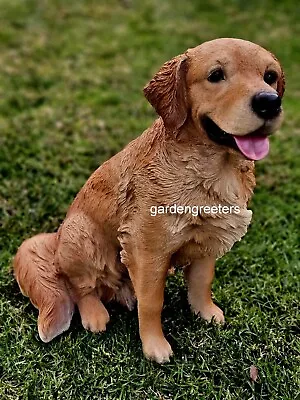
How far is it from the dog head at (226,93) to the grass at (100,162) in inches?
42.5

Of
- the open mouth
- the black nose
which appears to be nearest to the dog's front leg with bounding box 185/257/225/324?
the open mouth

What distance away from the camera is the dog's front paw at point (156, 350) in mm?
2756

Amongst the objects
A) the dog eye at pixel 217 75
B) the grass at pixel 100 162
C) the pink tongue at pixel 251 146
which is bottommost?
the grass at pixel 100 162

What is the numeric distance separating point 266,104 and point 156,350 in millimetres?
1231

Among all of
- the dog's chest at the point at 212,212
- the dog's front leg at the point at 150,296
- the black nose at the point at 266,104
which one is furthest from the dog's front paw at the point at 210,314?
the black nose at the point at 266,104

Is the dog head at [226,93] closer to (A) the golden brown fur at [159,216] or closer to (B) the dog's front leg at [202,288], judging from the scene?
(A) the golden brown fur at [159,216]

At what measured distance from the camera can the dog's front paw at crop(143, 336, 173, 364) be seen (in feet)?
9.04

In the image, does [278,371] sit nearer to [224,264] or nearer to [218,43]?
[224,264]

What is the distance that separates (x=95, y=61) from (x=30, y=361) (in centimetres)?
385

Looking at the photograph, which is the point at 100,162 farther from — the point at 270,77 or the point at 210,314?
the point at 270,77

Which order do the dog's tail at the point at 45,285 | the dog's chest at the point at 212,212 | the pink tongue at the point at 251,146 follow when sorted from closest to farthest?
the pink tongue at the point at 251,146 < the dog's chest at the point at 212,212 < the dog's tail at the point at 45,285

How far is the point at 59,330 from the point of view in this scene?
290cm

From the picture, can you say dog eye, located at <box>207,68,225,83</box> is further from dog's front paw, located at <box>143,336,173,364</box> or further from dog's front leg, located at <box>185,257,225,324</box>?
dog's front paw, located at <box>143,336,173,364</box>

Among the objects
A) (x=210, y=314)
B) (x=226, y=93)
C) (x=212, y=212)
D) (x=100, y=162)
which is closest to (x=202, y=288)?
A: (x=210, y=314)
